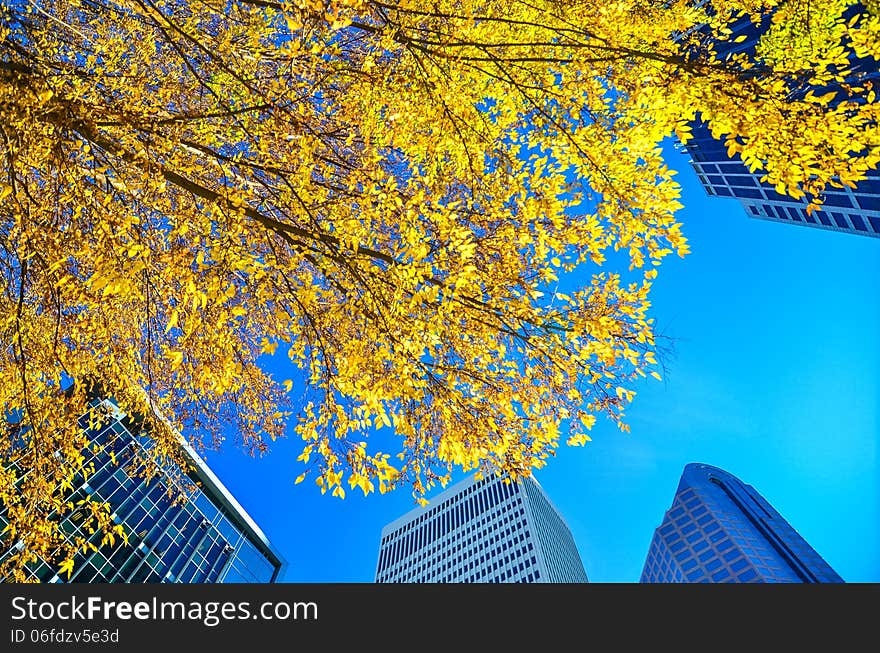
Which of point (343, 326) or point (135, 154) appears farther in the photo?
point (343, 326)

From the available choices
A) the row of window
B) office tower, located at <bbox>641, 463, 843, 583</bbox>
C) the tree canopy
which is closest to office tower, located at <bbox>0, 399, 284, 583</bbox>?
the tree canopy

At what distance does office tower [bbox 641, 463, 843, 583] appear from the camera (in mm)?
79500

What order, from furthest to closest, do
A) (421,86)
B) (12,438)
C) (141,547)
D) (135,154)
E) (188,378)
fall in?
(141,547) < (12,438) < (188,378) < (421,86) < (135,154)

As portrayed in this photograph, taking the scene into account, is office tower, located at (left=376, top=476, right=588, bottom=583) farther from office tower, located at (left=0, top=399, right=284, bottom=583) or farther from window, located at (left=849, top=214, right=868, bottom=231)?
window, located at (left=849, top=214, right=868, bottom=231)

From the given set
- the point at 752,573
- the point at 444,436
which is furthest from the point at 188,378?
the point at 752,573

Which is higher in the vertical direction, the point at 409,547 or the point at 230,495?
the point at 409,547

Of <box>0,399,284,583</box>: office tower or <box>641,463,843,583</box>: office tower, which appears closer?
<box>0,399,284,583</box>: office tower

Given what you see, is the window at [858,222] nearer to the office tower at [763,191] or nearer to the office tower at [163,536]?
the office tower at [763,191]

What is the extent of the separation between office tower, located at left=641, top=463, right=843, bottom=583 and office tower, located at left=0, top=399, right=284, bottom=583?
7226 cm

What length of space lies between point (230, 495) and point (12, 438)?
1420 inches

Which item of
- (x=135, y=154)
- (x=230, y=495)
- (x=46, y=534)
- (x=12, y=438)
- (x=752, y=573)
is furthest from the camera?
(x=752, y=573)

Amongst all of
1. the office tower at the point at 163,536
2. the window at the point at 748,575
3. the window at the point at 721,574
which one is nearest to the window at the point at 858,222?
the office tower at the point at 163,536

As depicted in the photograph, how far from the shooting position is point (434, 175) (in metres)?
4.66

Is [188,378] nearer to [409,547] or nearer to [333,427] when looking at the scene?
[333,427]
